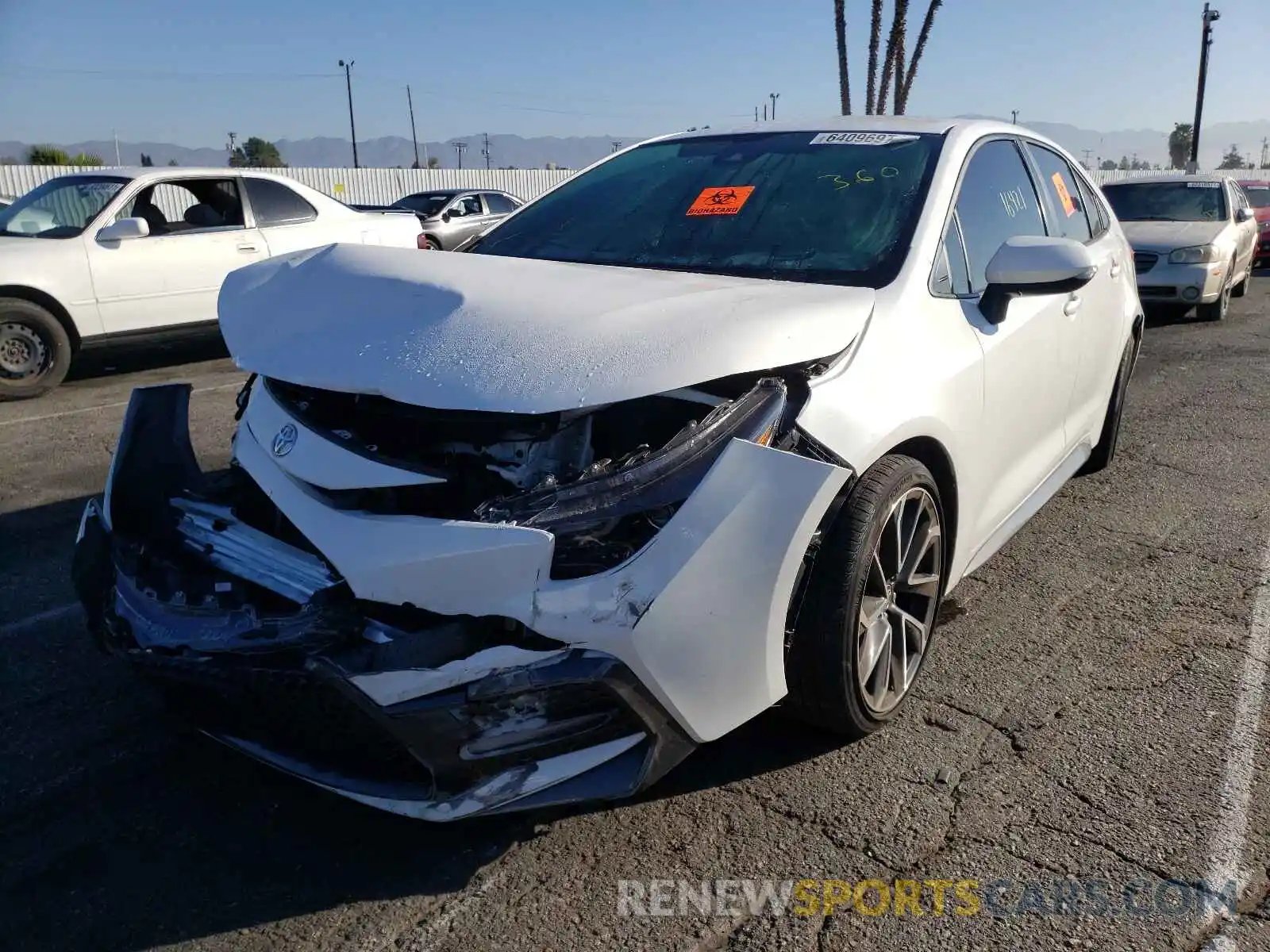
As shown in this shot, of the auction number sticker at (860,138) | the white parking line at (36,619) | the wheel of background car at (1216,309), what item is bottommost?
the wheel of background car at (1216,309)

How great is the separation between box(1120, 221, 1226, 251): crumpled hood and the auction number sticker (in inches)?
332

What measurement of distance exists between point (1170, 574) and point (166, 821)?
3.69 metres

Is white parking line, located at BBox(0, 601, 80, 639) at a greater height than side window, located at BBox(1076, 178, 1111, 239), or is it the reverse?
side window, located at BBox(1076, 178, 1111, 239)

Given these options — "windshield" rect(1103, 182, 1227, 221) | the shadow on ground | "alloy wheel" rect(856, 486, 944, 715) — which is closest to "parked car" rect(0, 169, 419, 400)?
the shadow on ground

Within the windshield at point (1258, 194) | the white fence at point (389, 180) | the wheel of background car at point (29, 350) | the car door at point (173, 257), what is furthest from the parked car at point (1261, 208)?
the wheel of background car at point (29, 350)

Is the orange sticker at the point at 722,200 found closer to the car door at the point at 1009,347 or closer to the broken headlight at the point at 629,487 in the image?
the car door at the point at 1009,347

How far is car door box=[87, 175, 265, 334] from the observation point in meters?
8.26

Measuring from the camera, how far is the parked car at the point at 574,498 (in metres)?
2.14

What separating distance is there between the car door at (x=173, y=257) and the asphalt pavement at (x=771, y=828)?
206 inches

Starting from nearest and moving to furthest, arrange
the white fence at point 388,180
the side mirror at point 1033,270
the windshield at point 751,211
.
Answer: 1. the side mirror at point 1033,270
2. the windshield at point 751,211
3. the white fence at point 388,180

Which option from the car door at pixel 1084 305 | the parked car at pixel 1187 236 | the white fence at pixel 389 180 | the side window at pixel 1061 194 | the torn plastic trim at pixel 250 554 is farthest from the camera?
the white fence at pixel 389 180

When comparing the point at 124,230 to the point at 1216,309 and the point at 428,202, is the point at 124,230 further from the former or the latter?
the point at 428,202

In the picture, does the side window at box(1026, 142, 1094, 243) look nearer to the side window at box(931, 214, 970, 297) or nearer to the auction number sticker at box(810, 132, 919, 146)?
the auction number sticker at box(810, 132, 919, 146)

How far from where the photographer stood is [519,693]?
6.90 ft
